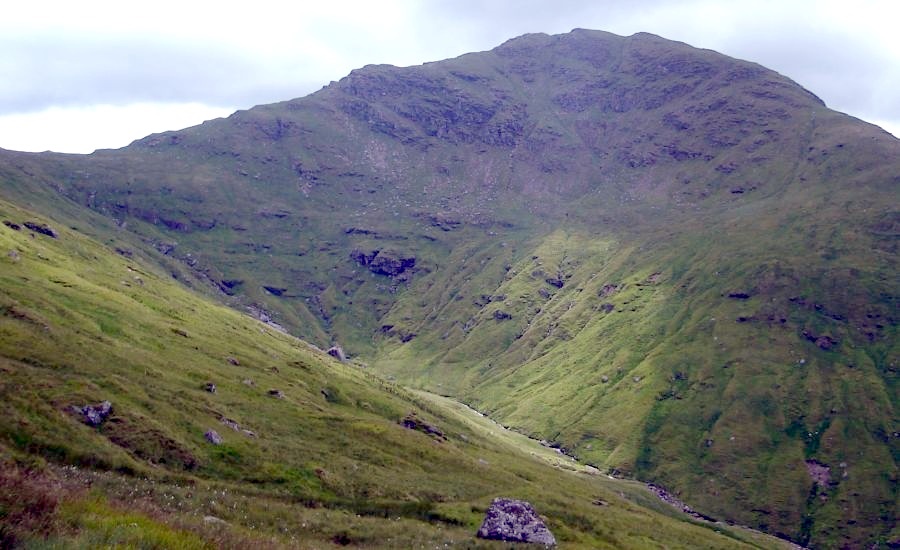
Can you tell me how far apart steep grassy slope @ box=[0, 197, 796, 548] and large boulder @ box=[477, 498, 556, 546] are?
3.10 m

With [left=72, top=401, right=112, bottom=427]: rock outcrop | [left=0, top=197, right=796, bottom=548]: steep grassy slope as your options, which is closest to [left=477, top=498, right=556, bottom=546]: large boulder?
[left=0, top=197, right=796, bottom=548]: steep grassy slope

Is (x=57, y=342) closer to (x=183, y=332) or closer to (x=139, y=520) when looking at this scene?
(x=183, y=332)

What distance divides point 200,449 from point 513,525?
36.6 m

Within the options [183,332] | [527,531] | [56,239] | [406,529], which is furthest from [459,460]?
[56,239]

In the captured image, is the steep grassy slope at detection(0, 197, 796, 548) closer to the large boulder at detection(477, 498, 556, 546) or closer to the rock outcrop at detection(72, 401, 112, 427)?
the rock outcrop at detection(72, 401, 112, 427)

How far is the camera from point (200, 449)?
71688mm

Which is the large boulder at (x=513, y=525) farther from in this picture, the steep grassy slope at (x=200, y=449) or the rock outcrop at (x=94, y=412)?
the rock outcrop at (x=94, y=412)

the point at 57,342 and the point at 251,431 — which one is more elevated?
the point at 57,342

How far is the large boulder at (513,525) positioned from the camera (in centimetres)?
6444

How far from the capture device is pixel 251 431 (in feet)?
285

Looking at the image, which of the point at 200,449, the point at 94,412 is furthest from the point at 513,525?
the point at 94,412

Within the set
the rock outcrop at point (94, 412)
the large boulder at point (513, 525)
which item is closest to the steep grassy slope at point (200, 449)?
the rock outcrop at point (94, 412)

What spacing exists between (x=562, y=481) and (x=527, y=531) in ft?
288

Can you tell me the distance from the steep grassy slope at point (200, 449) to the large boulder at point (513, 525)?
122 inches
